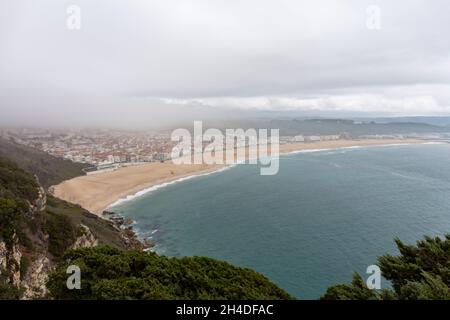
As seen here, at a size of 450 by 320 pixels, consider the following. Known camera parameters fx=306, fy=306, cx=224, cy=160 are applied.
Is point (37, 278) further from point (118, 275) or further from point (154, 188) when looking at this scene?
point (154, 188)

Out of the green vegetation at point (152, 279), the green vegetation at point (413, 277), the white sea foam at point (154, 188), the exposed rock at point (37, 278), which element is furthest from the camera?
the white sea foam at point (154, 188)

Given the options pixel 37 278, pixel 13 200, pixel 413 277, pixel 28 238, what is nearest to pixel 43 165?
pixel 28 238

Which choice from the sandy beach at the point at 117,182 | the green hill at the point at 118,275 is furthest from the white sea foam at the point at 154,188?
the green hill at the point at 118,275

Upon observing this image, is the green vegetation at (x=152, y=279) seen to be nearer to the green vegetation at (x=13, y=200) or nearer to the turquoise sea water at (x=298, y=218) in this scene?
the green vegetation at (x=13, y=200)

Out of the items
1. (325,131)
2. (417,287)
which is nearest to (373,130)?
(325,131)

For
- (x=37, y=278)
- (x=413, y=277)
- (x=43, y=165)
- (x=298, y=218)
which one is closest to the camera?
(x=413, y=277)

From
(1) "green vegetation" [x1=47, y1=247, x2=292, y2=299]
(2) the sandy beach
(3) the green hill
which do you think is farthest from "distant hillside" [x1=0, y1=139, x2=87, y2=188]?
(1) "green vegetation" [x1=47, y1=247, x2=292, y2=299]

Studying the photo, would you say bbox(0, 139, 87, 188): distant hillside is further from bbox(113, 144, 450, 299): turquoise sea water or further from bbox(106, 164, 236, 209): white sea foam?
bbox(113, 144, 450, 299): turquoise sea water
